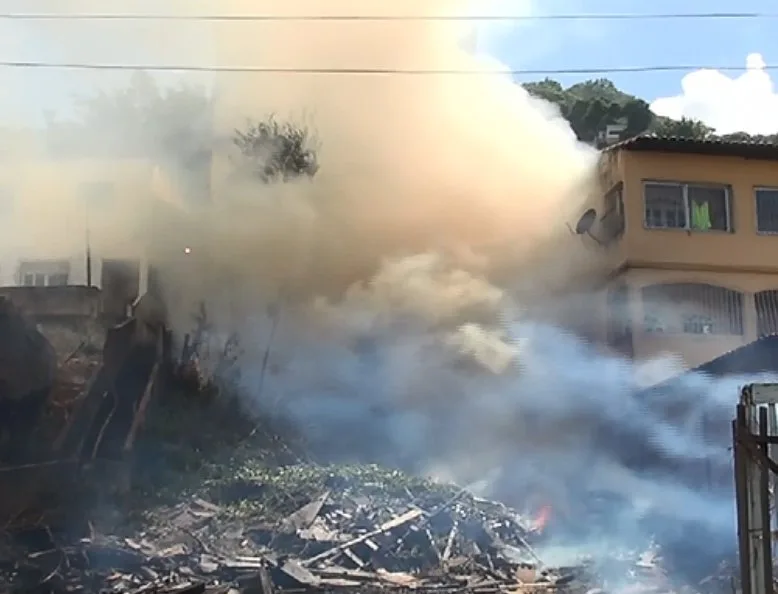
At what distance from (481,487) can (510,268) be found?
3.54 m

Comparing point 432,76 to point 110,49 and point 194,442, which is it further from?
point 194,442

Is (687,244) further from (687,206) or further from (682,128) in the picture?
(682,128)

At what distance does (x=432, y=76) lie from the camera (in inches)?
610

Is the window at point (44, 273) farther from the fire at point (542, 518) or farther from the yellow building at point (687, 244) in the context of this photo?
the yellow building at point (687, 244)

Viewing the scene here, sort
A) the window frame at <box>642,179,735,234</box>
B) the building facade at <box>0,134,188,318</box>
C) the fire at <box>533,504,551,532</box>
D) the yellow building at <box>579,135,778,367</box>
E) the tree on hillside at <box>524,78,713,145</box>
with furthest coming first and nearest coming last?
the tree on hillside at <box>524,78,713,145</box>
the window frame at <box>642,179,735,234</box>
the building facade at <box>0,134,188,318</box>
the yellow building at <box>579,135,778,367</box>
the fire at <box>533,504,551,532</box>

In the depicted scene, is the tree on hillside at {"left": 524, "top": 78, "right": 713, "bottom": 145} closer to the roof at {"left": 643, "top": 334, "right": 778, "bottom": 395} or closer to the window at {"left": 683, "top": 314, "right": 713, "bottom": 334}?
the window at {"left": 683, "top": 314, "right": 713, "bottom": 334}

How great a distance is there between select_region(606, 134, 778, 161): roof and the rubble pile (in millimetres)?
5988

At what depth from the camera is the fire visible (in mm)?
12531

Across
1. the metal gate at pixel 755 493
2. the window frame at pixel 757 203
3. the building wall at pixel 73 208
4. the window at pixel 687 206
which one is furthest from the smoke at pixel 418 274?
the metal gate at pixel 755 493

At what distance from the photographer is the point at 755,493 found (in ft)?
22.0

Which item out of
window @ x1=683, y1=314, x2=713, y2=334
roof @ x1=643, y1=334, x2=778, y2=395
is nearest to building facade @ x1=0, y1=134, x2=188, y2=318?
window @ x1=683, y1=314, x2=713, y2=334

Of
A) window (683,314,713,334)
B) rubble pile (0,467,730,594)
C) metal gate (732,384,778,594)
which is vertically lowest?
rubble pile (0,467,730,594)

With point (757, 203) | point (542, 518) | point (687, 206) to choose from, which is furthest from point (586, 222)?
point (542, 518)

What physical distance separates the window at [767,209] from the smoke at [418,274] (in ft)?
8.85
